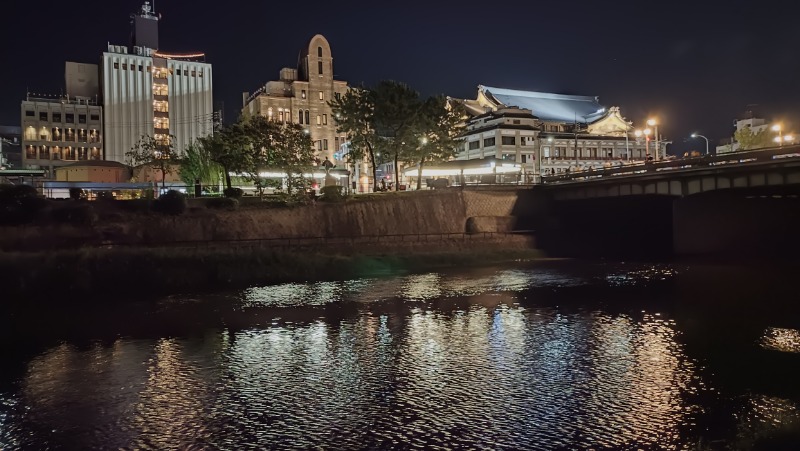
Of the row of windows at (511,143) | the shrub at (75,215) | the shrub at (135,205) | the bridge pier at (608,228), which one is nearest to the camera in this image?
the shrub at (75,215)

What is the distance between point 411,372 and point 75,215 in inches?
1578

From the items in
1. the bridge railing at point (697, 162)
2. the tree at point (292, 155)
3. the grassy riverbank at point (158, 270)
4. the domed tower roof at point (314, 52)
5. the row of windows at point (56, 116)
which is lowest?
the grassy riverbank at point (158, 270)

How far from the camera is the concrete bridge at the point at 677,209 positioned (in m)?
51.7

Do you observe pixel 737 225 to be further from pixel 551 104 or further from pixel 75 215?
pixel 551 104

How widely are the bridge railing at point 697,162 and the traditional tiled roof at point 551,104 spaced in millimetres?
59694

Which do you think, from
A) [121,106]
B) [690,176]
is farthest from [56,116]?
[690,176]

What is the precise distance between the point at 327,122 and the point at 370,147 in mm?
48021

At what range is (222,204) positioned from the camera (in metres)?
57.9

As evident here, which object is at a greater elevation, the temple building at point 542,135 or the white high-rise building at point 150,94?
the white high-rise building at point 150,94

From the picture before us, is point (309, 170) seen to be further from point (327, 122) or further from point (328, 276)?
point (327, 122)

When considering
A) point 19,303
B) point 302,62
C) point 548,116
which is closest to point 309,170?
point 19,303

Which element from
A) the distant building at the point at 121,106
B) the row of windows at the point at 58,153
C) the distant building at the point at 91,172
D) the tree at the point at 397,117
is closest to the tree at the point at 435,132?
the tree at the point at 397,117

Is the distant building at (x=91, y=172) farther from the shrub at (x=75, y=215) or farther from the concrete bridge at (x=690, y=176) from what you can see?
the concrete bridge at (x=690, y=176)

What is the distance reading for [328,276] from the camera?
50156 mm
